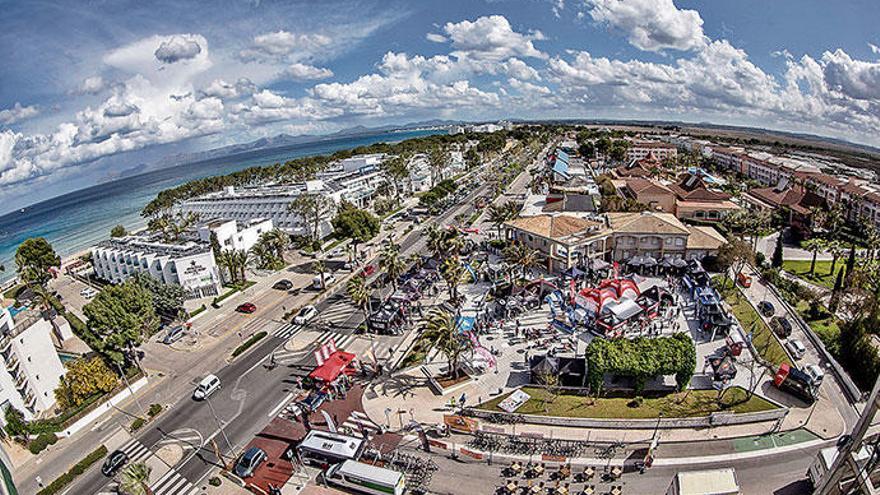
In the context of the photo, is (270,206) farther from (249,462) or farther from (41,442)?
(249,462)

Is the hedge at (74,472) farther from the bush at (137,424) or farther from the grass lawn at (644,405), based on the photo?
the grass lawn at (644,405)

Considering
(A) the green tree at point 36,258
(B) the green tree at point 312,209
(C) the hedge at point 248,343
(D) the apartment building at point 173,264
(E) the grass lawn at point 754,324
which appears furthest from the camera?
(B) the green tree at point 312,209

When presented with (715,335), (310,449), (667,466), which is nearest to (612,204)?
(715,335)

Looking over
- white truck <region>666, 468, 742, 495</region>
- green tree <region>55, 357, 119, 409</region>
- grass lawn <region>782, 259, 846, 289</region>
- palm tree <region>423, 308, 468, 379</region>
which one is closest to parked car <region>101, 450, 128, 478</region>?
green tree <region>55, 357, 119, 409</region>

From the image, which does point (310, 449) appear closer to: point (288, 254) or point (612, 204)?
point (288, 254)

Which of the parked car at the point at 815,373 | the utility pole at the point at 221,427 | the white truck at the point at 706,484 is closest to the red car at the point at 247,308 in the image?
the utility pole at the point at 221,427

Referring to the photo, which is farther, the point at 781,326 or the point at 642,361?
the point at 781,326

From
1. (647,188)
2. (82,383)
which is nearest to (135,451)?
(82,383)
